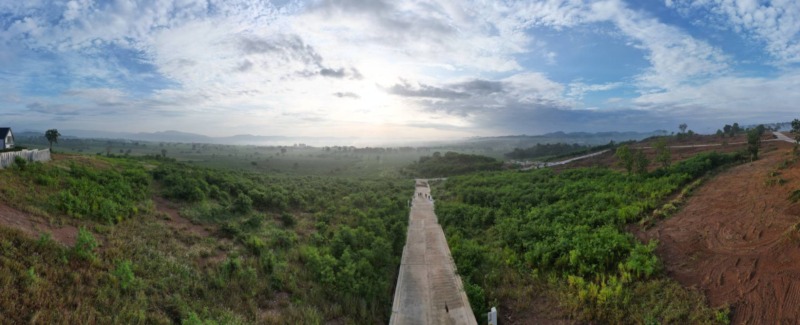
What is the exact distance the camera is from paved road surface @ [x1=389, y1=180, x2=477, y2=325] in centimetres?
1193

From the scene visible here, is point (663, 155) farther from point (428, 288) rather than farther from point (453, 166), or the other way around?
point (453, 166)

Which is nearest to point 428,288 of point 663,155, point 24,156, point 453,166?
point 24,156

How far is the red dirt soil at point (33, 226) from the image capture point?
33.6 ft

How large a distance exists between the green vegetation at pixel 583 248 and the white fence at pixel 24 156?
72.2 ft

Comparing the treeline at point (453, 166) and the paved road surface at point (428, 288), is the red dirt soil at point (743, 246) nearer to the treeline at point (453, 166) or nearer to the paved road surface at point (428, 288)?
the paved road surface at point (428, 288)

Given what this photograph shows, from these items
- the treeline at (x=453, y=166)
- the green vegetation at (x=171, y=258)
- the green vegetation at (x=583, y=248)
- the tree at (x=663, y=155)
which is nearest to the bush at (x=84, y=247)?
the green vegetation at (x=171, y=258)

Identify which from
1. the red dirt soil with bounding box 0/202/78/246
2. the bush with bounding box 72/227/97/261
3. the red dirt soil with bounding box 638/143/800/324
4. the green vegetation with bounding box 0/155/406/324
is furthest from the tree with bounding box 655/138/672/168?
the red dirt soil with bounding box 0/202/78/246

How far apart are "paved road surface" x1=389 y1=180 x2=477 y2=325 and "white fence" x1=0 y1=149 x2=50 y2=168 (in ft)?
63.4

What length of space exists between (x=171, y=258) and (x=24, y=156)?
12834 millimetres

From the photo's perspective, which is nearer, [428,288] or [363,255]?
[428,288]

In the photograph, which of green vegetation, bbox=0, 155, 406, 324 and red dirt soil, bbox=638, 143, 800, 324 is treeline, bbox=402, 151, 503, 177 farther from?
red dirt soil, bbox=638, 143, 800, 324

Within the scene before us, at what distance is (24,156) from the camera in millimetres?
17062

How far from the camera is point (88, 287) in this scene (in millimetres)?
8438

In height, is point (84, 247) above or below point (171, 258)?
above
